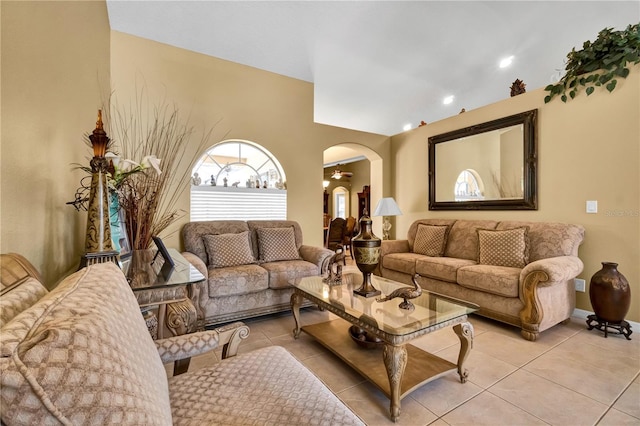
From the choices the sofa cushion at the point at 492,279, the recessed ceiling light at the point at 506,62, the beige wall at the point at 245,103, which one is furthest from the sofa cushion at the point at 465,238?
the recessed ceiling light at the point at 506,62

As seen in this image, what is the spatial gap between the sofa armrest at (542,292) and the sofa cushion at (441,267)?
0.67 meters

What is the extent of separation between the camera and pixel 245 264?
3146 millimetres

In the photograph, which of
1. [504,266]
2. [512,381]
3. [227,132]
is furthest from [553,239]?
[227,132]

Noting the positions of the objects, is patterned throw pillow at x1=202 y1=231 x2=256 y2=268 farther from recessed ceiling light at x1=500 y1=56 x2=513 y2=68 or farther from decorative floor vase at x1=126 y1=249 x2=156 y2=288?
recessed ceiling light at x1=500 y1=56 x2=513 y2=68

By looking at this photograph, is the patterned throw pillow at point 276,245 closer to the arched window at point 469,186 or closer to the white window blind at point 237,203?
the white window blind at point 237,203

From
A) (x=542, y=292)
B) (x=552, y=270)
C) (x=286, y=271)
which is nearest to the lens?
(x=552, y=270)

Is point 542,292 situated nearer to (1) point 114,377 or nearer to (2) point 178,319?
(2) point 178,319

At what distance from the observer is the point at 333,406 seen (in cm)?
95

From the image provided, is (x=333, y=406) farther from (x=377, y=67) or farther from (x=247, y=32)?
(x=377, y=67)

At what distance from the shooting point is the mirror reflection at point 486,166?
341 centimetres

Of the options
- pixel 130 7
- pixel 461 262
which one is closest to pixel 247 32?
pixel 130 7

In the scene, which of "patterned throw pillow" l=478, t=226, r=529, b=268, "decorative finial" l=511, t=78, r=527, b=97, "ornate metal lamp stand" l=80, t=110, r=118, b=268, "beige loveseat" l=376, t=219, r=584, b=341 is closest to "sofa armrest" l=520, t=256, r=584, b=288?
"beige loveseat" l=376, t=219, r=584, b=341

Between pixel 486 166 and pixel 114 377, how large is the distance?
430 cm

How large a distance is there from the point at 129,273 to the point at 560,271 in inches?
127
